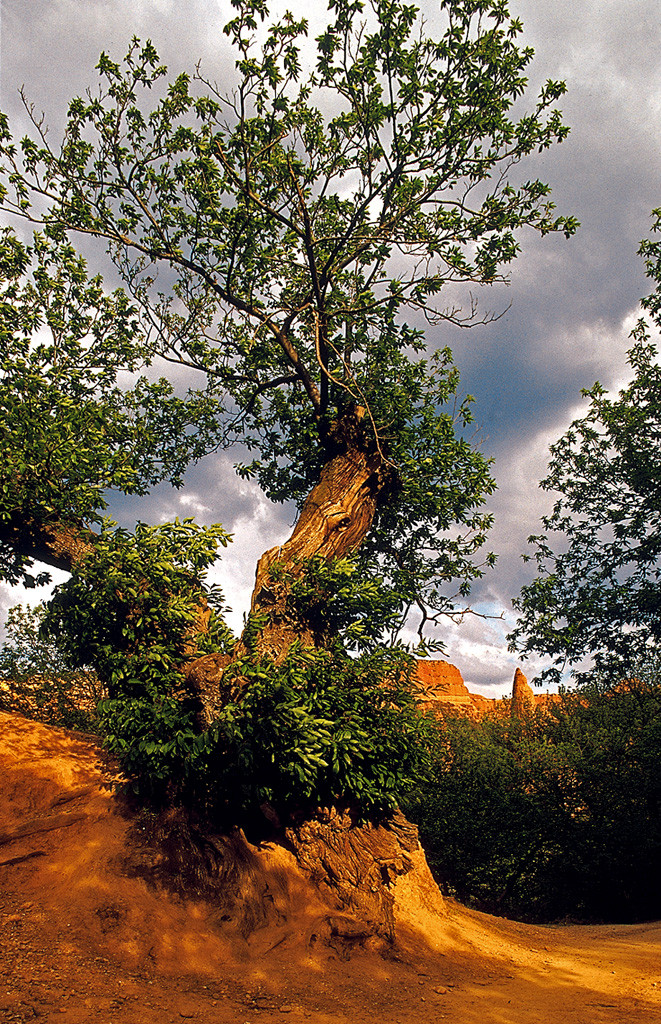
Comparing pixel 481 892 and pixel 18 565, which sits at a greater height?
pixel 18 565

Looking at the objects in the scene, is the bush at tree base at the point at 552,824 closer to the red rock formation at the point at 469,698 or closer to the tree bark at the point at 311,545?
the red rock formation at the point at 469,698

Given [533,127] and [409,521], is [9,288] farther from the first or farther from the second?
[533,127]

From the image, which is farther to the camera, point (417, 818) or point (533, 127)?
point (417, 818)

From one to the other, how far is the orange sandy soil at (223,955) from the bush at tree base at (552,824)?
4742 mm

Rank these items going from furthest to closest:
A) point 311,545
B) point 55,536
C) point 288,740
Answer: point 311,545 < point 55,536 < point 288,740

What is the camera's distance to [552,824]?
13.4m

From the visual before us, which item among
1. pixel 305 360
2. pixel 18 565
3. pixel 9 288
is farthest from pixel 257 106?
pixel 18 565

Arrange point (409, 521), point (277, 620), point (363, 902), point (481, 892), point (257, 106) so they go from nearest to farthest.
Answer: point (363, 902), point (277, 620), point (257, 106), point (409, 521), point (481, 892)

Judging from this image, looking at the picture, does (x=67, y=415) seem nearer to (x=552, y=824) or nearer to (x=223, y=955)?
(x=223, y=955)

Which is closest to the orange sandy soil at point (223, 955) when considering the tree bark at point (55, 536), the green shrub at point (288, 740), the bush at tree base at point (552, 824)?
the green shrub at point (288, 740)

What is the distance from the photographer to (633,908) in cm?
1306

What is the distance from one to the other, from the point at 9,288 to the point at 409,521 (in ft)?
31.0

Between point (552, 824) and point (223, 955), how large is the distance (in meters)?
9.95

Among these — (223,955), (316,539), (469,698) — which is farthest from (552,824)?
(469,698)
